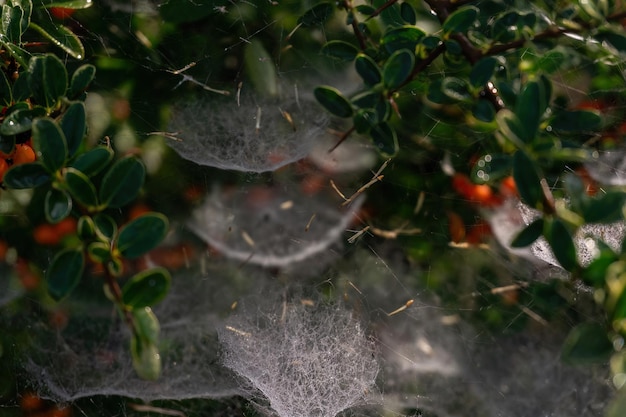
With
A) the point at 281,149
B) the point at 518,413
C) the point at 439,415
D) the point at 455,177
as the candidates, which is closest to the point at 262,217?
the point at 281,149

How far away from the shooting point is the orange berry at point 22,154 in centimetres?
91

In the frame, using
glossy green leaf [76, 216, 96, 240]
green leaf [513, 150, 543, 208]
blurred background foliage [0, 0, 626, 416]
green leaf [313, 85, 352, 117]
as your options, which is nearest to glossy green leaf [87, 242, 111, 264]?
glossy green leaf [76, 216, 96, 240]

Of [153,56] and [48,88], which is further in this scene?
[153,56]

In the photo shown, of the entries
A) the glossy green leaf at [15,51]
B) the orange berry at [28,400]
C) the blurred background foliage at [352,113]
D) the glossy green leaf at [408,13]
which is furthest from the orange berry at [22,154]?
the glossy green leaf at [408,13]

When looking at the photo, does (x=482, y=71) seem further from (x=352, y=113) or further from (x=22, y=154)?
(x=22, y=154)

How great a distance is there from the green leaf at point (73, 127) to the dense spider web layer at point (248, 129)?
1.17 ft

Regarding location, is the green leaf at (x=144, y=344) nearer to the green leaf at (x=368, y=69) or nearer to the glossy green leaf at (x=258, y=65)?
the green leaf at (x=368, y=69)

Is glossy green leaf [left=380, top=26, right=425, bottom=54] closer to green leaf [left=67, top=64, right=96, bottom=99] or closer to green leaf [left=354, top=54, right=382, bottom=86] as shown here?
green leaf [left=354, top=54, right=382, bottom=86]

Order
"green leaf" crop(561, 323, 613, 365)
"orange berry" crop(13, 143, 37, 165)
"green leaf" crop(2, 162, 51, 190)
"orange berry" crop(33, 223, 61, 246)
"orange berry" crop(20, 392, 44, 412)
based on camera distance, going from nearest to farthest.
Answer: "green leaf" crop(561, 323, 613, 365), "green leaf" crop(2, 162, 51, 190), "orange berry" crop(13, 143, 37, 165), "orange berry" crop(33, 223, 61, 246), "orange berry" crop(20, 392, 44, 412)

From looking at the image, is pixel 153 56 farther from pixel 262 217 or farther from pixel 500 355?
pixel 500 355

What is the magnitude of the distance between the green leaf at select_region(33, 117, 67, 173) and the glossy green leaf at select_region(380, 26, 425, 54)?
1.54 ft

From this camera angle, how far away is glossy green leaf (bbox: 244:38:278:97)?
1104 mm

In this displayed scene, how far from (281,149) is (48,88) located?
431 millimetres

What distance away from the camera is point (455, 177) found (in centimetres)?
107
